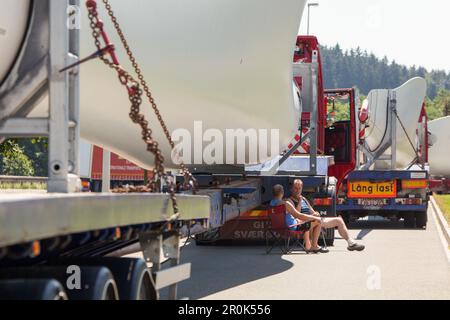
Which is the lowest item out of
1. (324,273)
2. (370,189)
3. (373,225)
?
(324,273)

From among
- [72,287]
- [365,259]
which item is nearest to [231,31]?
[72,287]

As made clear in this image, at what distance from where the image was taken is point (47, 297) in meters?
4.18

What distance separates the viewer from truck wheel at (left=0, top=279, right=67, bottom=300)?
4164mm

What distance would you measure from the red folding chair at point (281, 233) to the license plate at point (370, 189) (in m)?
5.27

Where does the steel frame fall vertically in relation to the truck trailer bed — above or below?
above

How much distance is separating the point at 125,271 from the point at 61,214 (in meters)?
1.25

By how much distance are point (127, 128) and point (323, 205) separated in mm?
6823

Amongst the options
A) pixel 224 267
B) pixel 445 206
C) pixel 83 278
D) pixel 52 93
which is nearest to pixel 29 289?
pixel 83 278

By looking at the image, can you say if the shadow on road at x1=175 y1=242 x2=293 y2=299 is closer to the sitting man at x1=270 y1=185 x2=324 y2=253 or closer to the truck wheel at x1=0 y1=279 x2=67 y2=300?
the sitting man at x1=270 y1=185 x2=324 y2=253

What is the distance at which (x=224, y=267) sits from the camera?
43.1 ft

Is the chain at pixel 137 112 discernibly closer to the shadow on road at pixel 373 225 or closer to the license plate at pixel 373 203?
the shadow on road at pixel 373 225

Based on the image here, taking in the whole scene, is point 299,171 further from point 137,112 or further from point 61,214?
point 61,214

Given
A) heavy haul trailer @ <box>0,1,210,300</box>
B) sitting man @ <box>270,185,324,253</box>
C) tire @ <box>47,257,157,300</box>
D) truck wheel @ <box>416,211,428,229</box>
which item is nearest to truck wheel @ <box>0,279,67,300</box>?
heavy haul trailer @ <box>0,1,210,300</box>

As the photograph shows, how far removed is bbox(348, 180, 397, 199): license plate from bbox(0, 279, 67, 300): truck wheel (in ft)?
58.0
